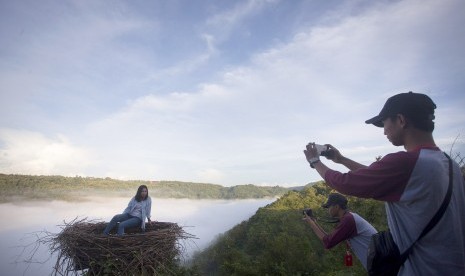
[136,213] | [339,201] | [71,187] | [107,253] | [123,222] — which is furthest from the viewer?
[71,187]

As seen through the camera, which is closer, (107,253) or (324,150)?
(324,150)

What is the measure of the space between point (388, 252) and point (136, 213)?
6879 millimetres

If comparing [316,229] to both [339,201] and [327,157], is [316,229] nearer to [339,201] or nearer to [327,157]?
[339,201]

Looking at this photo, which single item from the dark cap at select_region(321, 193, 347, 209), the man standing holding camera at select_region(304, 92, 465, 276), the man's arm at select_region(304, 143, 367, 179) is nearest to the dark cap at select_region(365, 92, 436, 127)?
the man standing holding camera at select_region(304, 92, 465, 276)

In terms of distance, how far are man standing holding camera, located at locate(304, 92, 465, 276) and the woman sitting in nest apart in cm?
655

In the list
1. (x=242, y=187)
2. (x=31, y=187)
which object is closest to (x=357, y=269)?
(x=31, y=187)

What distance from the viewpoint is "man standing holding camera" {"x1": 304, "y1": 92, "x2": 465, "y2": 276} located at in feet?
6.73

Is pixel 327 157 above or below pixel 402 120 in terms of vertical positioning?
below

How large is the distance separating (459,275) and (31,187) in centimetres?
10553

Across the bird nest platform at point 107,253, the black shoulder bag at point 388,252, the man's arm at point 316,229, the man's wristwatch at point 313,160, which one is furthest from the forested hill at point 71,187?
the black shoulder bag at point 388,252

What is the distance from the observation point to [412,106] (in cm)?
234

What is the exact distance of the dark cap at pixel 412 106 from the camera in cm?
233

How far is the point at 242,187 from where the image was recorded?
136 m

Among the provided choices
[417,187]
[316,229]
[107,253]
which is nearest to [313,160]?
[417,187]
